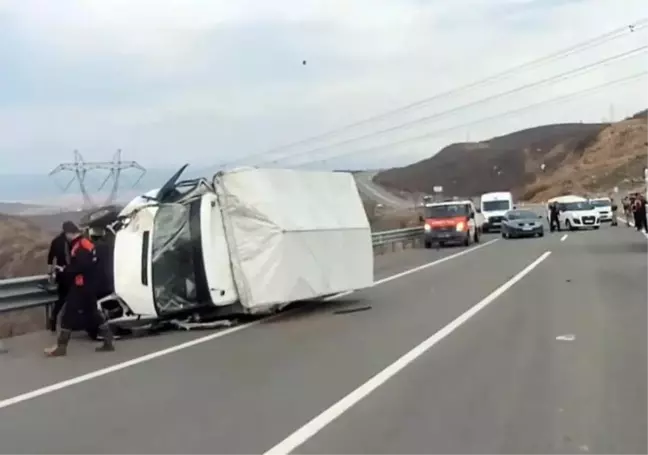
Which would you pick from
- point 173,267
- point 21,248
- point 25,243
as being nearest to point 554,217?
point 25,243

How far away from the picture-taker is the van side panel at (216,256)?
1510 centimetres

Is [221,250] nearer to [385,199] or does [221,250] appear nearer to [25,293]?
[25,293]

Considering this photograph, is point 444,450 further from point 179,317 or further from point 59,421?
point 179,317

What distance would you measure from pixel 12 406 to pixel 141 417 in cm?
161

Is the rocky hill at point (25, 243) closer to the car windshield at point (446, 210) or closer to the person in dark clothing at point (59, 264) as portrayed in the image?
the person in dark clothing at point (59, 264)

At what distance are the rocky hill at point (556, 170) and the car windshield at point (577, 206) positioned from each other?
72.6 meters

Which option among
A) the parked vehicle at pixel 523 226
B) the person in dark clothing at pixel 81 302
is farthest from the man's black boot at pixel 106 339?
the parked vehicle at pixel 523 226

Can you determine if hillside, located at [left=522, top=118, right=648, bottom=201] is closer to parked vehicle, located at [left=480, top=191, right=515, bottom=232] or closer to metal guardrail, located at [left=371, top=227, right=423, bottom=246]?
parked vehicle, located at [left=480, top=191, right=515, bottom=232]

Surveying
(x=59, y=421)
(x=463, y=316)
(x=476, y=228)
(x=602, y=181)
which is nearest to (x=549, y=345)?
(x=463, y=316)

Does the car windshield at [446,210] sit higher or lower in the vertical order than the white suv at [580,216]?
higher

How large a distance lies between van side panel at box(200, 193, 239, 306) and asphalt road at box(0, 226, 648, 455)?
27.9 inches

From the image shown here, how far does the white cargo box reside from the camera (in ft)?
50.7

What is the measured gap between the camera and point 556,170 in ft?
573

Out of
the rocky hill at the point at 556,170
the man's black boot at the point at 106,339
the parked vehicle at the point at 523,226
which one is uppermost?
the rocky hill at the point at 556,170
